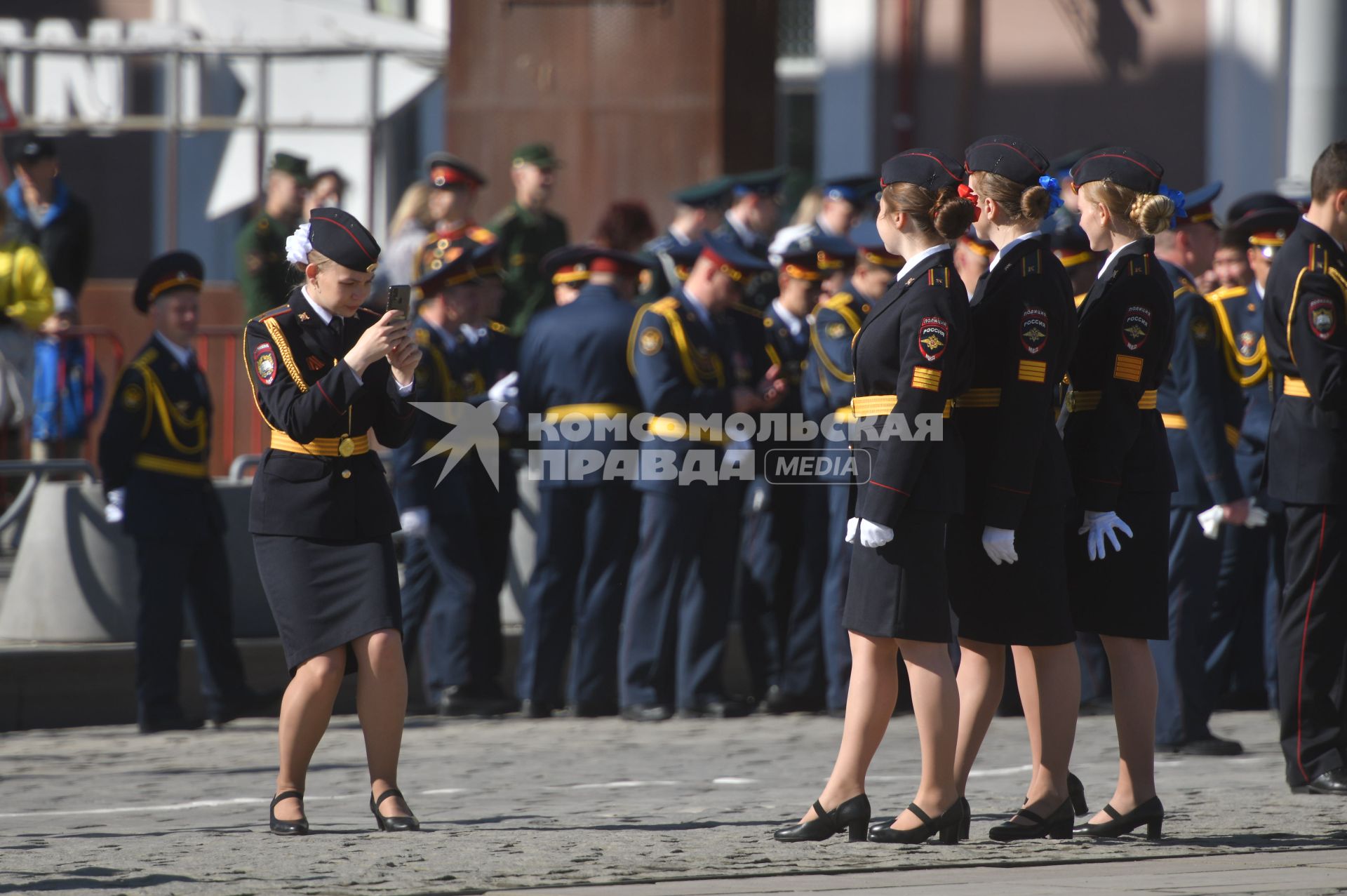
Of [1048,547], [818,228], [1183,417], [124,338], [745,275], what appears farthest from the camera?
[124,338]

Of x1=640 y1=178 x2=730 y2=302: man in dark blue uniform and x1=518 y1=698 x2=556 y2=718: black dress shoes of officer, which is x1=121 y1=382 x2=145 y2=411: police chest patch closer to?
x1=518 y1=698 x2=556 y2=718: black dress shoes of officer

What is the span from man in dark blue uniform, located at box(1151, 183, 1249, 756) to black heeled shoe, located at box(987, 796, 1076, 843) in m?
2.11

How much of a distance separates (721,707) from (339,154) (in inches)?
250

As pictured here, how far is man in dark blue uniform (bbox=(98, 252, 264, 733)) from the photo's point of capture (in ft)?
30.5

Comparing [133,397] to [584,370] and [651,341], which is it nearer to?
[584,370]

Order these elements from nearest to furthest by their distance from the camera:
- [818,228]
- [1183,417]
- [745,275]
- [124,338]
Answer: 1. [1183,417]
2. [745,275]
3. [818,228]
4. [124,338]

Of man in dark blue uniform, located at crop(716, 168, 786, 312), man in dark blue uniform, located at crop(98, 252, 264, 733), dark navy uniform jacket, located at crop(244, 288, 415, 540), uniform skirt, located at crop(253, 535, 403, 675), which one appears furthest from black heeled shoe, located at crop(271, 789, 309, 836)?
man in dark blue uniform, located at crop(716, 168, 786, 312)

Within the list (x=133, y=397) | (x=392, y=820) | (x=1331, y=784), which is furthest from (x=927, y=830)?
(x=133, y=397)

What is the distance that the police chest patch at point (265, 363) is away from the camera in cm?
664

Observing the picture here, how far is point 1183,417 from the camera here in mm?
8539

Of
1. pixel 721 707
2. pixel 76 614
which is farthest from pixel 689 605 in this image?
pixel 76 614

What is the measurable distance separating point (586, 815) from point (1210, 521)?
116 inches

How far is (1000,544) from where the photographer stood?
6211 millimetres

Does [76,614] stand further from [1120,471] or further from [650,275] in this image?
[1120,471]
